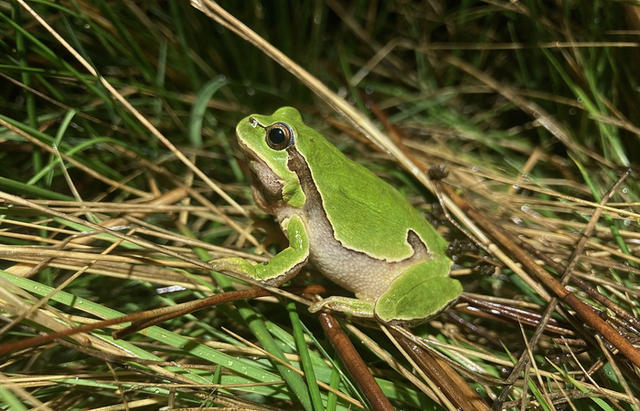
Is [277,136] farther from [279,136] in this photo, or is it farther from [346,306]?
[346,306]

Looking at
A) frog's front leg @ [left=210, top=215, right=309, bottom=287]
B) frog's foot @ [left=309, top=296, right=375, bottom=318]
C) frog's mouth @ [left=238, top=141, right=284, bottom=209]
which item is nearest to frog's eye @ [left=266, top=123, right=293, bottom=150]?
frog's mouth @ [left=238, top=141, right=284, bottom=209]

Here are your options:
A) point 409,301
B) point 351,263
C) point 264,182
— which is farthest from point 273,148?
point 409,301

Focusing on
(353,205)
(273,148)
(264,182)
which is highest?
(273,148)

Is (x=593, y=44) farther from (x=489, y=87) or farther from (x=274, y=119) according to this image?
(x=274, y=119)

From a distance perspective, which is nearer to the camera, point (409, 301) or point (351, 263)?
point (409, 301)

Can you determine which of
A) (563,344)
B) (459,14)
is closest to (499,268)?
(563,344)

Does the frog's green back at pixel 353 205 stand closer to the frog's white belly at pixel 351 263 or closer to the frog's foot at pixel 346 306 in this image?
the frog's white belly at pixel 351 263

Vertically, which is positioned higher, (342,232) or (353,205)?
(353,205)
